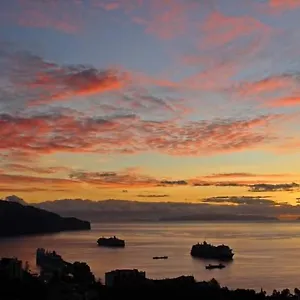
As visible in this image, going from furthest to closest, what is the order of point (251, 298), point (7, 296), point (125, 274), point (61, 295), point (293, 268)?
point (293, 268) → point (125, 274) → point (251, 298) → point (61, 295) → point (7, 296)

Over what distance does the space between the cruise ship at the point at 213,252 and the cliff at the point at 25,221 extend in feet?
171

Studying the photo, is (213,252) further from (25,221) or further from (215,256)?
(25,221)

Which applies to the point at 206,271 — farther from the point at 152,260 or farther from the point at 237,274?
the point at 152,260

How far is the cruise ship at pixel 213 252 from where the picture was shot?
2084 inches

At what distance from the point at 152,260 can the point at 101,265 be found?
5951 mm

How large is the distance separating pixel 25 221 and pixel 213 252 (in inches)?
2451

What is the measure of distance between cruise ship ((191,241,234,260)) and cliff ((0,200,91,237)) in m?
52.1

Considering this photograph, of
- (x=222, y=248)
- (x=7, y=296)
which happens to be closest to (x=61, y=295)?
(x=7, y=296)

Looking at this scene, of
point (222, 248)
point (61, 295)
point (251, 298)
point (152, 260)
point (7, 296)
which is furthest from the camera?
point (222, 248)

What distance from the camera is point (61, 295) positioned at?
763 inches

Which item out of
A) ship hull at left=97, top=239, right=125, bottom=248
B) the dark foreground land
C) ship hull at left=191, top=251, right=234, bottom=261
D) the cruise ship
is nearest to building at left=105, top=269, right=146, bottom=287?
the dark foreground land

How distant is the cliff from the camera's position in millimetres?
103938

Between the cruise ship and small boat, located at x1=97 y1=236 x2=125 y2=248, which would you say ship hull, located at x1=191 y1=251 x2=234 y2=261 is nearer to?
the cruise ship

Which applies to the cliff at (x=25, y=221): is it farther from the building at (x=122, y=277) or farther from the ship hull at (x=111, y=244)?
the building at (x=122, y=277)
